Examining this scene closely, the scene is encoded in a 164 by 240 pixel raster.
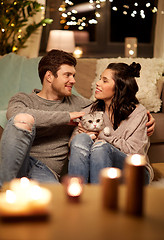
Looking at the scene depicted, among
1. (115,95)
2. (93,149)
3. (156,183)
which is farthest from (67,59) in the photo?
(156,183)

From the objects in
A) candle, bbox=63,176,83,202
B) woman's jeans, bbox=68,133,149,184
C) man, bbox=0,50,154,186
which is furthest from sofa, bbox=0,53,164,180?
candle, bbox=63,176,83,202

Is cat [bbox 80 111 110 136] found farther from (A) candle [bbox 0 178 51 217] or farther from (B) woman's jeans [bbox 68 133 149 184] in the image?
(A) candle [bbox 0 178 51 217]

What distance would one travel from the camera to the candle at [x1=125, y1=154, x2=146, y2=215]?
35.5 inches

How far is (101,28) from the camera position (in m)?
5.06

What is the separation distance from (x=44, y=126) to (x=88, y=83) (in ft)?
3.49

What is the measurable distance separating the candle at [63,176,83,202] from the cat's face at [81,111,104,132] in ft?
2.85

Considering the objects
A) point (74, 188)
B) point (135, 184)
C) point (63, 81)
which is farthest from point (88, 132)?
point (135, 184)

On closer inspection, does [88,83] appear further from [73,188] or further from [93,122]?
[73,188]

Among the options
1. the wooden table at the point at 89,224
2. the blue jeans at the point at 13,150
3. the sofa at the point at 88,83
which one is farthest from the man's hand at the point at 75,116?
the wooden table at the point at 89,224

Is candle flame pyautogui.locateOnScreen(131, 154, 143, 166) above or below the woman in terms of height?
below

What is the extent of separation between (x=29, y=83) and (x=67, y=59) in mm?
696

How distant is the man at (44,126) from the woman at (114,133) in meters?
0.12

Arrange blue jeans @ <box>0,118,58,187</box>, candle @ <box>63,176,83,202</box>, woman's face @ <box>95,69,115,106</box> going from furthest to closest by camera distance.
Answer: woman's face @ <box>95,69,115,106</box> < blue jeans @ <box>0,118,58,187</box> < candle @ <box>63,176,83,202</box>

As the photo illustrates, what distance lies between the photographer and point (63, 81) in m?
2.02
